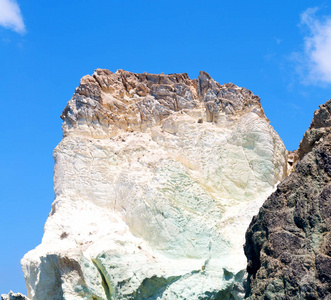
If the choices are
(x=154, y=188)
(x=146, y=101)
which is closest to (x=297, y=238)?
(x=154, y=188)

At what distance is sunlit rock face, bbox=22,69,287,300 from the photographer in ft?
80.5

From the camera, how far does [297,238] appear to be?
1623cm

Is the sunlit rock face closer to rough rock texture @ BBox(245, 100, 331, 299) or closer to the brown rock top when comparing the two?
the brown rock top

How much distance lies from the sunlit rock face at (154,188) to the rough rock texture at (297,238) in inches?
258

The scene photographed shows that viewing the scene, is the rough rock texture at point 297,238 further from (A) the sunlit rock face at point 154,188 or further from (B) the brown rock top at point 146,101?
(B) the brown rock top at point 146,101

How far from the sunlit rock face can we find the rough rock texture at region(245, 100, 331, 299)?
6.55 m

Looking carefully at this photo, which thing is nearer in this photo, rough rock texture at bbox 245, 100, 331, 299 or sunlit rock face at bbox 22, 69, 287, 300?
rough rock texture at bbox 245, 100, 331, 299

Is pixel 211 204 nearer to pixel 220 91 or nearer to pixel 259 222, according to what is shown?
pixel 220 91

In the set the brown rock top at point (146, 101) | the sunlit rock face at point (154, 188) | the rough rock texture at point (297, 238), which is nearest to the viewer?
the rough rock texture at point (297, 238)

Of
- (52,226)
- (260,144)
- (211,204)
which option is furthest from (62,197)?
(260,144)

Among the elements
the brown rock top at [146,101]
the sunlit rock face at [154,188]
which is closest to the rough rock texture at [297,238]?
the sunlit rock face at [154,188]

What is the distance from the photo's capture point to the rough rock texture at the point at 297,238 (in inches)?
605

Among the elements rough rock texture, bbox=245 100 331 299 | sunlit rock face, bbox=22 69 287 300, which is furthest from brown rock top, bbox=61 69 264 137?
rough rock texture, bbox=245 100 331 299

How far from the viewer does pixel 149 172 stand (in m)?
28.7
